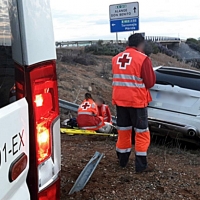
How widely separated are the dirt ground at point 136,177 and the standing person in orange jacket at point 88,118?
92.1 inches

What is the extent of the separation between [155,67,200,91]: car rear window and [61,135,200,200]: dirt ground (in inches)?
41.2

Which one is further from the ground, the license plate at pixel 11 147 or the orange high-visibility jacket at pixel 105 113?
the license plate at pixel 11 147

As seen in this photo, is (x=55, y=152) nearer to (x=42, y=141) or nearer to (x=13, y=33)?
(x=42, y=141)

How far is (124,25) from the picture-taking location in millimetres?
15227

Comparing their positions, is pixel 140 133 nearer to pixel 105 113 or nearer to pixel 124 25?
pixel 105 113

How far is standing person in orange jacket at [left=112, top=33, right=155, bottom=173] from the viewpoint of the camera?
4738 mm

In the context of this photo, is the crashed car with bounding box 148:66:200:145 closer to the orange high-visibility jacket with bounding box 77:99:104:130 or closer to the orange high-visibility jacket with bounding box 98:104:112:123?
the orange high-visibility jacket with bounding box 77:99:104:130

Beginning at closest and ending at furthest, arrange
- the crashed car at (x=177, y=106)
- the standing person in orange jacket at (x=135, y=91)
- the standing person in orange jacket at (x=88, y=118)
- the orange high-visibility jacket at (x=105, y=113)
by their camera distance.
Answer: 1. the standing person in orange jacket at (x=135, y=91)
2. the crashed car at (x=177, y=106)
3. the standing person in orange jacket at (x=88, y=118)
4. the orange high-visibility jacket at (x=105, y=113)

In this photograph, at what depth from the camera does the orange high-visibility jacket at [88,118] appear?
27.6 ft

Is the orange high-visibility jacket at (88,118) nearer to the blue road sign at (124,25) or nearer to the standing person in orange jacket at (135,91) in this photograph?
the standing person in orange jacket at (135,91)

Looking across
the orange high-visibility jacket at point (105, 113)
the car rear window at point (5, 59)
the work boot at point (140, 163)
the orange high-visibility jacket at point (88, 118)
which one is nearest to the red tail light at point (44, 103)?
the car rear window at point (5, 59)

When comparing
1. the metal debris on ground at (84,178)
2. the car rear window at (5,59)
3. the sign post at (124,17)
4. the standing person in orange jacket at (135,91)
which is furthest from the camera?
the sign post at (124,17)

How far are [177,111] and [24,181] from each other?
447 centimetres

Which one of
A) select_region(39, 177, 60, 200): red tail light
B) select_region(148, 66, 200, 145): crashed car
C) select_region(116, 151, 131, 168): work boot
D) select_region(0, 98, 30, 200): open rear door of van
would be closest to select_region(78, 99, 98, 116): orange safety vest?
select_region(148, 66, 200, 145): crashed car
